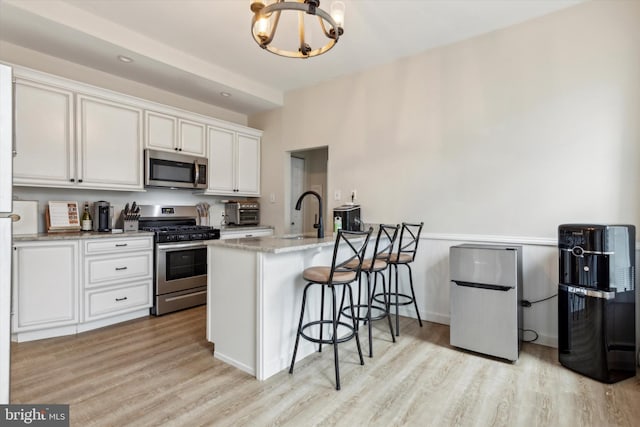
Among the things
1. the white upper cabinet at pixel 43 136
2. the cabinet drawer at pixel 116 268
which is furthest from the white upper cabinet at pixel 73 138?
the cabinet drawer at pixel 116 268

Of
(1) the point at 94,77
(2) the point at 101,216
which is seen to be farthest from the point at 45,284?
(1) the point at 94,77

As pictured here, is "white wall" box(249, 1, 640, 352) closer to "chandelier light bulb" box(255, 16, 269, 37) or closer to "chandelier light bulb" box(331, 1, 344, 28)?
"chandelier light bulb" box(331, 1, 344, 28)

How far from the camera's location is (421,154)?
10.9 ft

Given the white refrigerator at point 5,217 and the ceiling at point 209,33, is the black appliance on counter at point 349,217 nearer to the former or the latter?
the ceiling at point 209,33

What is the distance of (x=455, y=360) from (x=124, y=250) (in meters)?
Result: 3.15

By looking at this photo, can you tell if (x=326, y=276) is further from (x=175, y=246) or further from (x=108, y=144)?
(x=108, y=144)

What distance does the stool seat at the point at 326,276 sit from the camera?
2088mm

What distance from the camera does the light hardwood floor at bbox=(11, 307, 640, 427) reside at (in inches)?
67.6

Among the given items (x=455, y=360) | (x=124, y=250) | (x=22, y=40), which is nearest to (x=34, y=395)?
(x=124, y=250)

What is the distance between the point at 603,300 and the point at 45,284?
4.22 meters

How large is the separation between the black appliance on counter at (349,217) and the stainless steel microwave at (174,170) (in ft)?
5.99

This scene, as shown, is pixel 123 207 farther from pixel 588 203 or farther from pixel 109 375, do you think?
pixel 588 203

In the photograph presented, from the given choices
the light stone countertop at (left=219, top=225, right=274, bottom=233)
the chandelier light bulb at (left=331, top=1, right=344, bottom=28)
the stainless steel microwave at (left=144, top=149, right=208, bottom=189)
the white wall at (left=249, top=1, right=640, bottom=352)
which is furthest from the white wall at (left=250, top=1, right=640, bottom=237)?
the stainless steel microwave at (left=144, top=149, right=208, bottom=189)

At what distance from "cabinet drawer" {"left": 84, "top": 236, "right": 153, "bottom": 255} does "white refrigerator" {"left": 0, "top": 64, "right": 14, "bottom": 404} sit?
5.99ft
